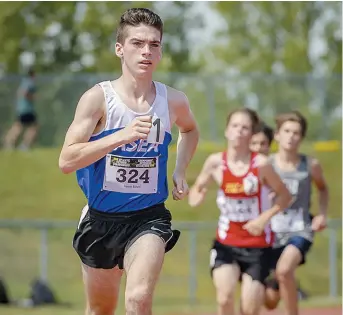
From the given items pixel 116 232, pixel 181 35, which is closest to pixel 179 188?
pixel 116 232

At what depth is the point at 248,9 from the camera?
121 feet

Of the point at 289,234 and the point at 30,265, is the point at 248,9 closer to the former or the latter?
the point at 30,265

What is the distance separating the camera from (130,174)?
6438 millimetres

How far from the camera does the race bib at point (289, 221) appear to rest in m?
10.0

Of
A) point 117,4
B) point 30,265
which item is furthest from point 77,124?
point 117,4

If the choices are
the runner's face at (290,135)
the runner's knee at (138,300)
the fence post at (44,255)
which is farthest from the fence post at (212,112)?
the runner's knee at (138,300)

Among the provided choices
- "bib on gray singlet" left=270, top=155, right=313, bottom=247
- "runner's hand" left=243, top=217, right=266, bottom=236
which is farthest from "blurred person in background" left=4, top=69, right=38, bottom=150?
"runner's hand" left=243, top=217, right=266, bottom=236

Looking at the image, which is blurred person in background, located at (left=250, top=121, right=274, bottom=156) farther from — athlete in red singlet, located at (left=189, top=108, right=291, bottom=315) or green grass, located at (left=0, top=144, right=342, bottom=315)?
green grass, located at (left=0, top=144, right=342, bottom=315)

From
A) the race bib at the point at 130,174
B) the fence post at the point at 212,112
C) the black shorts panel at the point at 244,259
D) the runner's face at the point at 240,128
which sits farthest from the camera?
the fence post at the point at 212,112

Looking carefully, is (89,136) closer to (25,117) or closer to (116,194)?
(116,194)

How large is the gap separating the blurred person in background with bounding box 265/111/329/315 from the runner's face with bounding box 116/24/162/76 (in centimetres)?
367

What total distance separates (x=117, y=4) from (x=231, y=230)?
21046mm

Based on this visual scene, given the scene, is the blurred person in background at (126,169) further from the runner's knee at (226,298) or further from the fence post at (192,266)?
the fence post at (192,266)

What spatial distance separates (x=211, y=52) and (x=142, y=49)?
3498 centimetres
